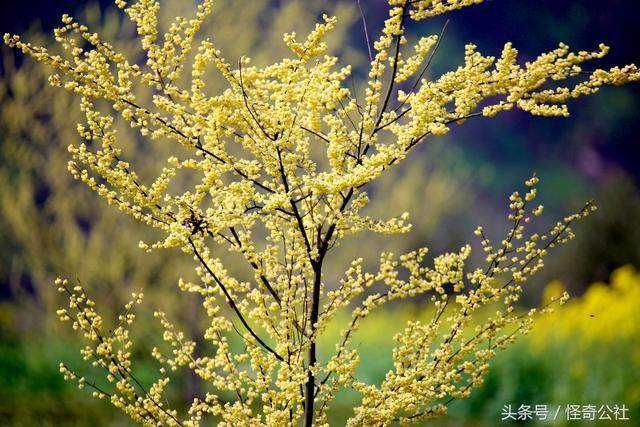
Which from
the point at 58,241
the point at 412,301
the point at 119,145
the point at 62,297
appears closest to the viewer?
the point at 119,145

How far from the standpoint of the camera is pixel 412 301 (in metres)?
9.09

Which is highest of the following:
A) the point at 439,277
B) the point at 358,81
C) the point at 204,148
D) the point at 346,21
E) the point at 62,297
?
the point at 358,81

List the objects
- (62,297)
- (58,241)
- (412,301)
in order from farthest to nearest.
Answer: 1. (412,301)
2. (62,297)
3. (58,241)

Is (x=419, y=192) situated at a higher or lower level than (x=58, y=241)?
higher

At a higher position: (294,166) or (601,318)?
(601,318)

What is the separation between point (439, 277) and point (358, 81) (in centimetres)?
541

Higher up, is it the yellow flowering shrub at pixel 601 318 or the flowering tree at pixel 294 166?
the yellow flowering shrub at pixel 601 318

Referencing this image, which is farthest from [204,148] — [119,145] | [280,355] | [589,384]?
[589,384]

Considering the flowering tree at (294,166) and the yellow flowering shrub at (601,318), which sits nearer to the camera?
the flowering tree at (294,166)

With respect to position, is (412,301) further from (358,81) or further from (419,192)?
(358,81)

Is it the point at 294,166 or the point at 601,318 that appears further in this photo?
the point at 601,318

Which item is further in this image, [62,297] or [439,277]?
[62,297]

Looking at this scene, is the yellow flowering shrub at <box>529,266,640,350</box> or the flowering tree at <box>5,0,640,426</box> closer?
the flowering tree at <box>5,0,640,426</box>

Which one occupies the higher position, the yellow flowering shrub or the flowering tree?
the yellow flowering shrub
